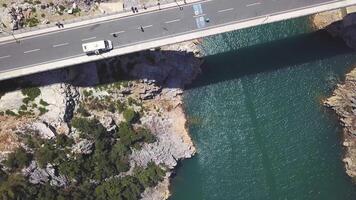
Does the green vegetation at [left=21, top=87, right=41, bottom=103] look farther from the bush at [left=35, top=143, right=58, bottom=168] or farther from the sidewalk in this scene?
the sidewalk

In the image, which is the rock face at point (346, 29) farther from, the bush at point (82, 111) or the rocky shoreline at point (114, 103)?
the bush at point (82, 111)

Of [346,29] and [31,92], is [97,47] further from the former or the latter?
[346,29]

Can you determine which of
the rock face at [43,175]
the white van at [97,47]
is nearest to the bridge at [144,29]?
the white van at [97,47]

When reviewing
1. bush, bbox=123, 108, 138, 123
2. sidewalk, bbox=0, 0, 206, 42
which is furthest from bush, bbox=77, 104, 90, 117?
sidewalk, bbox=0, 0, 206, 42

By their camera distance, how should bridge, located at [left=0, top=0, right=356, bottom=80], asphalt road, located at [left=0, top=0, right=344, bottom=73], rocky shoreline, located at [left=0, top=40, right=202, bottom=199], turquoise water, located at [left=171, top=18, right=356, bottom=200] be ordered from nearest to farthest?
bridge, located at [left=0, top=0, right=356, bottom=80] → asphalt road, located at [left=0, top=0, right=344, bottom=73] → rocky shoreline, located at [left=0, top=40, right=202, bottom=199] → turquoise water, located at [left=171, top=18, right=356, bottom=200]

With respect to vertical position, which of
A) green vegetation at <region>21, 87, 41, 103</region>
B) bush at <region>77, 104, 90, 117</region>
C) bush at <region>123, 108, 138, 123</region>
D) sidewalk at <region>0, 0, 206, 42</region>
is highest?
sidewalk at <region>0, 0, 206, 42</region>

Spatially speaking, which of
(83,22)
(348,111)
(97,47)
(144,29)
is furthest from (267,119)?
(83,22)

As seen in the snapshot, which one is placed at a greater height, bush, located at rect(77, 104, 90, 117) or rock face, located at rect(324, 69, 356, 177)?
bush, located at rect(77, 104, 90, 117)
